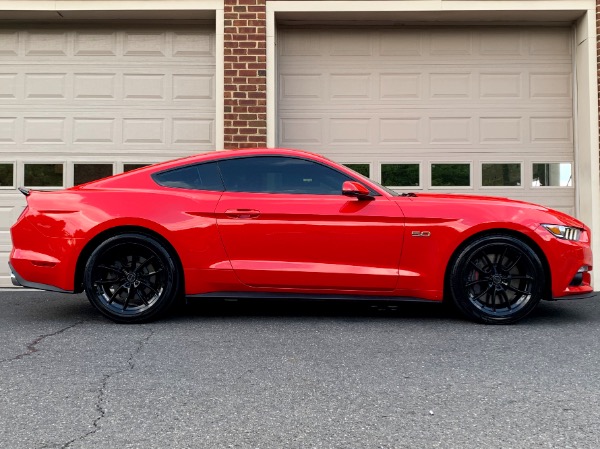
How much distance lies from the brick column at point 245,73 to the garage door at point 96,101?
1.38 feet

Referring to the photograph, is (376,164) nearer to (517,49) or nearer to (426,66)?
(426,66)

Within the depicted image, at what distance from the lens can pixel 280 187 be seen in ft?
18.8

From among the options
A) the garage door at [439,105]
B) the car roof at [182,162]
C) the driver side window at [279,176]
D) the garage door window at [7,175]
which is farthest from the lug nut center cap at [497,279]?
the garage door window at [7,175]

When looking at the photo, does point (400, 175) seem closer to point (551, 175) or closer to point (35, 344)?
point (551, 175)

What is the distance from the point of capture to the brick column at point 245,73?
8836 mm

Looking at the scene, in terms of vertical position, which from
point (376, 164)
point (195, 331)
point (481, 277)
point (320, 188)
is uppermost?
point (376, 164)

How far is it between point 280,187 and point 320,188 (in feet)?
1.11

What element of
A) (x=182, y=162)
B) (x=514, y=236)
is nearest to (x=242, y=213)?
(x=182, y=162)

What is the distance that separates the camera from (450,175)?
30.1ft

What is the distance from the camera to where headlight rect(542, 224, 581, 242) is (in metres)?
5.54

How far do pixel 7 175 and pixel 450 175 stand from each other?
5954 mm

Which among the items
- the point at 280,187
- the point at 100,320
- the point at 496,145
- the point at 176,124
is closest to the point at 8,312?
the point at 100,320

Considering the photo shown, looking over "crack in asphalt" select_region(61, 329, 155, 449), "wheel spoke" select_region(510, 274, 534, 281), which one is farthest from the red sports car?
"crack in asphalt" select_region(61, 329, 155, 449)

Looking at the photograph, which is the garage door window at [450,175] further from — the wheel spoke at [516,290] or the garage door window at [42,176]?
the garage door window at [42,176]
